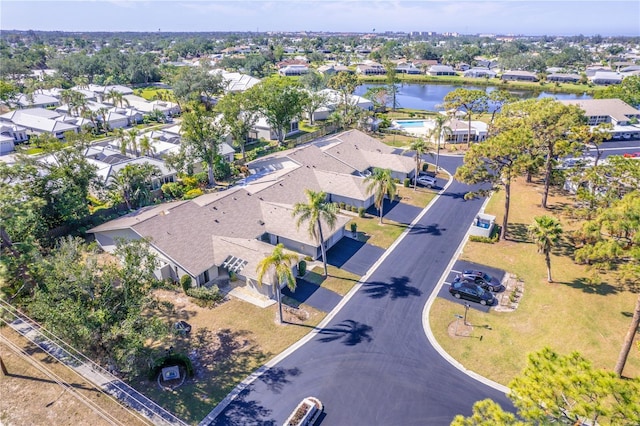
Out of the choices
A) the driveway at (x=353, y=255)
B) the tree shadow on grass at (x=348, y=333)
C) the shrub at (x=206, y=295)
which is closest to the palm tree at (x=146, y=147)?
the shrub at (x=206, y=295)

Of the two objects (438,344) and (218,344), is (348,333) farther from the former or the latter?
(218,344)

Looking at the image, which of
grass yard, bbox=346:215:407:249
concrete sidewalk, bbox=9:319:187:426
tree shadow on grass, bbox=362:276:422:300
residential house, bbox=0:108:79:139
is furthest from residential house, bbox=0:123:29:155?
tree shadow on grass, bbox=362:276:422:300

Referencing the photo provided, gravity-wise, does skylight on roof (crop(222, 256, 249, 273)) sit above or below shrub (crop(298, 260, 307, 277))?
above

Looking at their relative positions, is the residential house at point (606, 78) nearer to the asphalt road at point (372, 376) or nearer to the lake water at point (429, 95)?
the lake water at point (429, 95)

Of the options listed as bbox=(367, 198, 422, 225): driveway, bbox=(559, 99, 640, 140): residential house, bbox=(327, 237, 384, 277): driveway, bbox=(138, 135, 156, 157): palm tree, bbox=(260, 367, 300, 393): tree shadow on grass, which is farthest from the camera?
bbox=(559, 99, 640, 140): residential house

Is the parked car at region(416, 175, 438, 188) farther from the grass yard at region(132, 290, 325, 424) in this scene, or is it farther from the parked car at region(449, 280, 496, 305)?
the grass yard at region(132, 290, 325, 424)

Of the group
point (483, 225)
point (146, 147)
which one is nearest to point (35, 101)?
point (146, 147)
